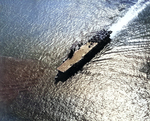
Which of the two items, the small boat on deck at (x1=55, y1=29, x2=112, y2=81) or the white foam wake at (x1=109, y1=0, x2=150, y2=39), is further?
the white foam wake at (x1=109, y1=0, x2=150, y2=39)

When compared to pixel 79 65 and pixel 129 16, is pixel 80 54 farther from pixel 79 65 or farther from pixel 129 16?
pixel 129 16

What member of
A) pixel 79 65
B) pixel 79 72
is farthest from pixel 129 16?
pixel 79 72

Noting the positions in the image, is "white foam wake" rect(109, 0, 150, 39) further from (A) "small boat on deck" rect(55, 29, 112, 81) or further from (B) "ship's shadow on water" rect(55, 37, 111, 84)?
(B) "ship's shadow on water" rect(55, 37, 111, 84)

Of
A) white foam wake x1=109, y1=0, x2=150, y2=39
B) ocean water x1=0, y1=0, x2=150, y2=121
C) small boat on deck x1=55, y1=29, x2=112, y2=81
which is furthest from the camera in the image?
white foam wake x1=109, y1=0, x2=150, y2=39

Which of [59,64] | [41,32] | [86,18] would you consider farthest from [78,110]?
[86,18]

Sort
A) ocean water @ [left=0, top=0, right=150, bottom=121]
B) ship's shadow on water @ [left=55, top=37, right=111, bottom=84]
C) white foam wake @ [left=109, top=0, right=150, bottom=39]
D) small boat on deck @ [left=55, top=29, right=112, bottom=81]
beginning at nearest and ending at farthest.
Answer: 1. ocean water @ [left=0, top=0, right=150, bottom=121]
2. ship's shadow on water @ [left=55, top=37, right=111, bottom=84]
3. small boat on deck @ [left=55, top=29, right=112, bottom=81]
4. white foam wake @ [left=109, top=0, right=150, bottom=39]

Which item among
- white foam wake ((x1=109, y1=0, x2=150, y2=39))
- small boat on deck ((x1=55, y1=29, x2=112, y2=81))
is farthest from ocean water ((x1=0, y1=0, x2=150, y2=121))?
small boat on deck ((x1=55, y1=29, x2=112, y2=81))
